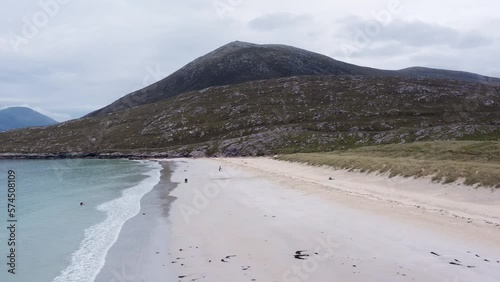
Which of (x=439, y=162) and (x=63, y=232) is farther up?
(x=439, y=162)

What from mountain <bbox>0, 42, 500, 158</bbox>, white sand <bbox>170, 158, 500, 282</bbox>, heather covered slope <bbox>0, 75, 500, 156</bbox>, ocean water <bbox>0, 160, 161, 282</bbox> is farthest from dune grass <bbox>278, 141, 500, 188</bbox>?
heather covered slope <bbox>0, 75, 500, 156</bbox>

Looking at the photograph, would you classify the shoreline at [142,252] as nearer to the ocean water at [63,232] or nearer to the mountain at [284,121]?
the ocean water at [63,232]

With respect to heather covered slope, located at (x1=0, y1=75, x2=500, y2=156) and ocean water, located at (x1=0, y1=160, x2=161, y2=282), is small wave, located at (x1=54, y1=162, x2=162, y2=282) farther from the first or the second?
heather covered slope, located at (x1=0, y1=75, x2=500, y2=156)

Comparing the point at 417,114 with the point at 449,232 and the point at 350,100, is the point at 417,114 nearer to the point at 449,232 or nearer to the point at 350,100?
the point at 350,100

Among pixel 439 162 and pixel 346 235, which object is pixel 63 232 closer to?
pixel 346 235

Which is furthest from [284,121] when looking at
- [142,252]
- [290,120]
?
[142,252]
